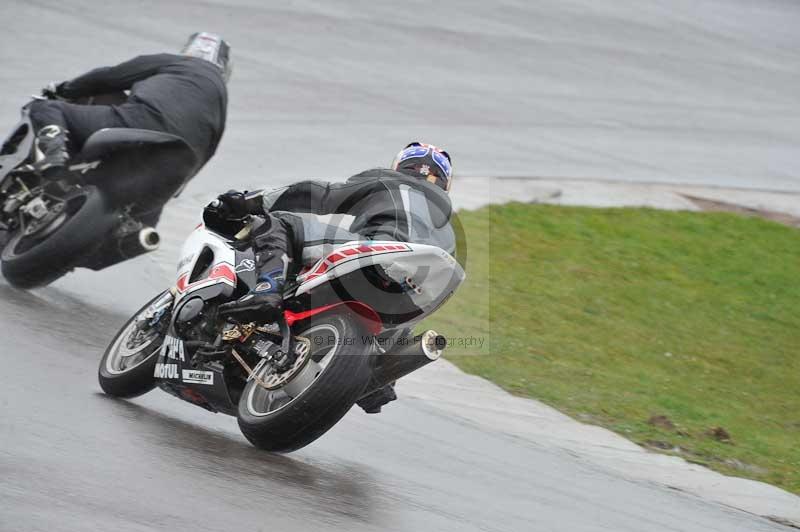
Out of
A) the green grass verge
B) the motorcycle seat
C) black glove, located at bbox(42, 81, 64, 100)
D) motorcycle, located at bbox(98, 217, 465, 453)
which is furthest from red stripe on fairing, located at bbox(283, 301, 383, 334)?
black glove, located at bbox(42, 81, 64, 100)

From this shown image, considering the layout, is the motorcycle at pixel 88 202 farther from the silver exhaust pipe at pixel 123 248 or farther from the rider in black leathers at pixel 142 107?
the rider in black leathers at pixel 142 107

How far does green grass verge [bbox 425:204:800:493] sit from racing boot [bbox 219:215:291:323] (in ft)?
8.76

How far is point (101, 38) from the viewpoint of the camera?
51.3ft

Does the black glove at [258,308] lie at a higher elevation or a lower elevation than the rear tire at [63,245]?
higher

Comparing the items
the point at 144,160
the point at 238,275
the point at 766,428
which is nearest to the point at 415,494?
the point at 238,275

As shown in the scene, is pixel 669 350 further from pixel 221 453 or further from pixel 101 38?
pixel 101 38

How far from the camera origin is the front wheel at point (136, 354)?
20.0 feet

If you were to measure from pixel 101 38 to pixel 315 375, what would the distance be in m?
11.4

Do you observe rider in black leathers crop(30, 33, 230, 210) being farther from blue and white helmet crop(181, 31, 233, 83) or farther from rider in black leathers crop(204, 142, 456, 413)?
rider in black leathers crop(204, 142, 456, 413)

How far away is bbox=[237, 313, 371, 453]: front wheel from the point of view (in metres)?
5.11

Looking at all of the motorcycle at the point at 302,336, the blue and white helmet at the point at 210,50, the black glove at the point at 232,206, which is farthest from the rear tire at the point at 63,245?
the black glove at the point at 232,206

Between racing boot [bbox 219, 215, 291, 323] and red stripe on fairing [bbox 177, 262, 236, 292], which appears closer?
racing boot [bbox 219, 215, 291, 323]

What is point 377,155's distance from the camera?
1404cm

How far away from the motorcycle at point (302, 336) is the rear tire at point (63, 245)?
1765 mm
